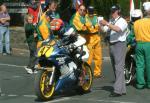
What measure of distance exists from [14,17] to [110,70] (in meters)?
17.5

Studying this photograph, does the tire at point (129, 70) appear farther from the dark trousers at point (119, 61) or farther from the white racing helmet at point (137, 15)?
the dark trousers at point (119, 61)

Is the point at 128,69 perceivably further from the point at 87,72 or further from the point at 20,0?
the point at 20,0

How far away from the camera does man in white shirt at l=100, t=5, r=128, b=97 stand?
1180 centimetres

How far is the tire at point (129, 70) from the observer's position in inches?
538

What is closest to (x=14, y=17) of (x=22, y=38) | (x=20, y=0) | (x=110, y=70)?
(x=20, y=0)

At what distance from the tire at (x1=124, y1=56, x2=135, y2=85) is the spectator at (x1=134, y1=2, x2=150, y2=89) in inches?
21.6

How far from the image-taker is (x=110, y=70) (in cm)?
1736

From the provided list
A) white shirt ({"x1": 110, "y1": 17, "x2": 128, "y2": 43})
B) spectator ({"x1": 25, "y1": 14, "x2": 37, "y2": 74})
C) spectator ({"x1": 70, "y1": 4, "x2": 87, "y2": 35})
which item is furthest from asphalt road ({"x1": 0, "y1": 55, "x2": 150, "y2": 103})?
spectator ({"x1": 70, "y1": 4, "x2": 87, "y2": 35})

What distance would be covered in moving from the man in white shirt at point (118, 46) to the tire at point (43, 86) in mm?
1336

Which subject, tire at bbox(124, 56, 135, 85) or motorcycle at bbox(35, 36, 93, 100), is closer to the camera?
motorcycle at bbox(35, 36, 93, 100)

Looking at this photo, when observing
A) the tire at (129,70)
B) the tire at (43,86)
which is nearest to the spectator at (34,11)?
the tire at (129,70)

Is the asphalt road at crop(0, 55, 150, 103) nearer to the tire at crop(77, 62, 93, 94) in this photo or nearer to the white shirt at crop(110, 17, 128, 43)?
the tire at crop(77, 62, 93, 94)

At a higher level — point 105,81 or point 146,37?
point 146,37

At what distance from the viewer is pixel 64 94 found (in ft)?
40.9
